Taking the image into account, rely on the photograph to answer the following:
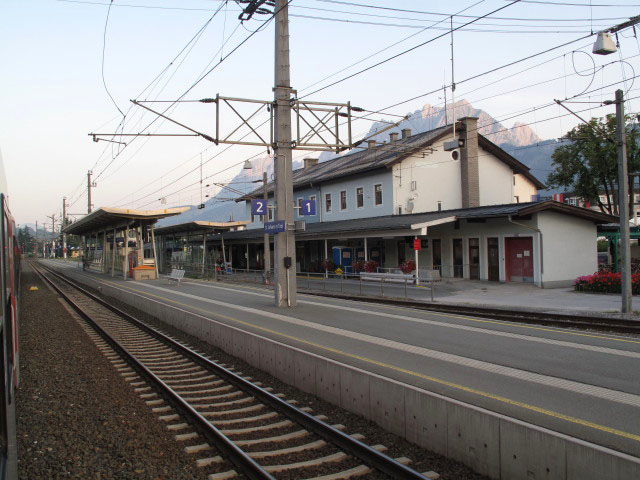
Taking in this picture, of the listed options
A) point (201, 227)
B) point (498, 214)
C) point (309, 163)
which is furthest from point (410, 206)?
point (309, 163)

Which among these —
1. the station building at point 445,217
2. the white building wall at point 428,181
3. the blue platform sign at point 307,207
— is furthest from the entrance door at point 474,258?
the blue platform sign at point 307,207

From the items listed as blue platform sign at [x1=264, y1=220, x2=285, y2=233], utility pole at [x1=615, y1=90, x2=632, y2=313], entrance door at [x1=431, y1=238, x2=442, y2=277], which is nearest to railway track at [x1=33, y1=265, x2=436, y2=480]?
blue platform sign at [x1=264, y1=220, x2=285, y2=233]

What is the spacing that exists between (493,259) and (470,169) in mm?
9815

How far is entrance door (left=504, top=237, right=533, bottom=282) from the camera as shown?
1007 inches

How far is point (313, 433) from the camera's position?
640 cm

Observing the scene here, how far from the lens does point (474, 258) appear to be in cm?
2861

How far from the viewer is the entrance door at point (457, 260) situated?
1152 inches

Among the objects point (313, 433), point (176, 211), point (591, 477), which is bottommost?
point (313, 433)

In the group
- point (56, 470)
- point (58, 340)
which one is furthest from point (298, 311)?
point (56, 470)

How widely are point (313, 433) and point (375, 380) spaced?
100 cm

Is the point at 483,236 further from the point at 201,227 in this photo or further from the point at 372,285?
the point at 201,227

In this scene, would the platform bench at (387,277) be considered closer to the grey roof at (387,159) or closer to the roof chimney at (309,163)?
the grey roof at (387,159)

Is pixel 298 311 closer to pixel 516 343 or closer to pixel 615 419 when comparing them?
pixel 516 343

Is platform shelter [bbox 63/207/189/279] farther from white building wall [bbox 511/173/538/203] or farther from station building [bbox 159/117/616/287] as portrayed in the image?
white building wall [bbox 511/173/538/203]
